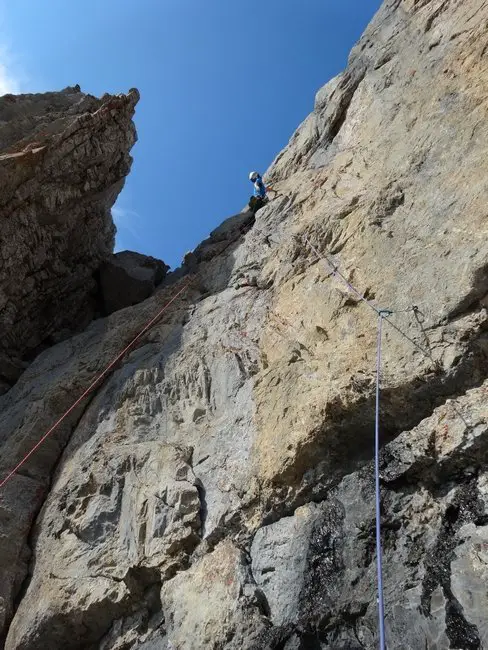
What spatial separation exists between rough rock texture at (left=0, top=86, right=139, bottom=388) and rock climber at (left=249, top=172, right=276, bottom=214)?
3766 mm

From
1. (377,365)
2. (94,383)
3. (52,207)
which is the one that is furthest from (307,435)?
(52,207)

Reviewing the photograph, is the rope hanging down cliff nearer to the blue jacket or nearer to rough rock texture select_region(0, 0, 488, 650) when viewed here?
rough rock texture select_region(0, 0, 488, 650)

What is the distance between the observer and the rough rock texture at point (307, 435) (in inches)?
193

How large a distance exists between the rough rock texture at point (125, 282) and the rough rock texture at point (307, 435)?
12.0 ft

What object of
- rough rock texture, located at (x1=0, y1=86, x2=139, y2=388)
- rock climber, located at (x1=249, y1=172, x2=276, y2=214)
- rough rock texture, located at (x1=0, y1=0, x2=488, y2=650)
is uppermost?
rough rock texture, located at (x1=0, y1=86, x2=139, y2=388)

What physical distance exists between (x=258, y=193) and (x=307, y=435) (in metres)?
8.16

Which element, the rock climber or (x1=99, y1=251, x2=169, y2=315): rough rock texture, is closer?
the rock climber

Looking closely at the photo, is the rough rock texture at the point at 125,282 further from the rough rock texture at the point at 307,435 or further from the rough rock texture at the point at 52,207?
the rough rock texture at the point at 307,435

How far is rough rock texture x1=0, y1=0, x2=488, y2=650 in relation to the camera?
4.91 metres

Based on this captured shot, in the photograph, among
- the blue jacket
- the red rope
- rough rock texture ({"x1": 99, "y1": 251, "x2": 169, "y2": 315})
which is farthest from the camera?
rough rock texture ({"x1": 99, "y1": 251, "x2": 169, "y2": 315})

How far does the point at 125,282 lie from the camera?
1448 cm

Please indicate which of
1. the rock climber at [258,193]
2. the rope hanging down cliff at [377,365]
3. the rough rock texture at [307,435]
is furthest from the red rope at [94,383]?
the rock climber at [258,193]

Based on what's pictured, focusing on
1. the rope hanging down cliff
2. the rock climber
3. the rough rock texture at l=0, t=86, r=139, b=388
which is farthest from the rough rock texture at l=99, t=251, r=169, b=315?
the rock climber

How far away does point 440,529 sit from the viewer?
15.5 ft
